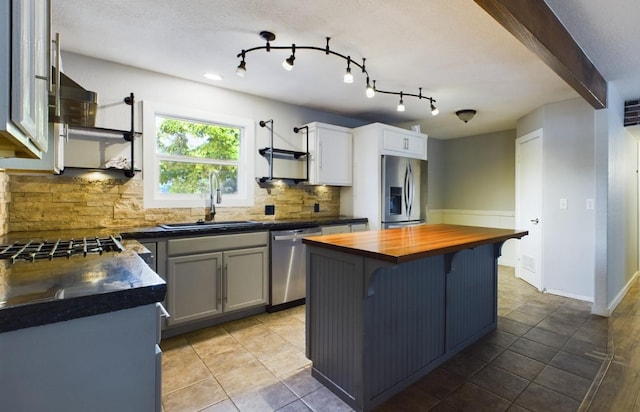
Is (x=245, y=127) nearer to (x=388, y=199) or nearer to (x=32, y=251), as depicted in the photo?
(x=388, y=199)

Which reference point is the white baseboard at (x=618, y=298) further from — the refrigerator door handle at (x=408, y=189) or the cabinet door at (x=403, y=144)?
the cabinet door at (x=403, y=144)

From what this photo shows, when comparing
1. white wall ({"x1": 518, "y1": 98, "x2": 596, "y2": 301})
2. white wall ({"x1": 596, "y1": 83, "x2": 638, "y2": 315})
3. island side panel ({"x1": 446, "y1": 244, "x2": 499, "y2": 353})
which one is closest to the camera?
island side panel ({"x1": 446, "y1": 244, "x2": 499, "y2": 353})

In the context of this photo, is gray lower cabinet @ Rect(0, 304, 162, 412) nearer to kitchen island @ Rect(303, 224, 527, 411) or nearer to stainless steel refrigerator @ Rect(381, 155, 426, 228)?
kitchen island @ Rect(303, 224, 527, 411)

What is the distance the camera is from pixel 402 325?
196 cm

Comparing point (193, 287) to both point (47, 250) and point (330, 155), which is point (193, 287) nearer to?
point (47, 250)

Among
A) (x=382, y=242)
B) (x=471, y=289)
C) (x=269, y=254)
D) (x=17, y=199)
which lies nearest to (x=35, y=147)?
(x=382, y=242)

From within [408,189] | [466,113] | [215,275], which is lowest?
[215,275]

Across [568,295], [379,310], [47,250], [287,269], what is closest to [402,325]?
[379,310]

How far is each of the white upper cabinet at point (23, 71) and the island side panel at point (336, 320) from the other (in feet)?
4.72

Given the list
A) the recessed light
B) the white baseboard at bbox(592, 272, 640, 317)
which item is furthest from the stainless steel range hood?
the white baseboard at bbox(592, 272, 640, 317)

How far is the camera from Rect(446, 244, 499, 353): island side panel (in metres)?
2.36

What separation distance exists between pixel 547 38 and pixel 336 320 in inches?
87.2

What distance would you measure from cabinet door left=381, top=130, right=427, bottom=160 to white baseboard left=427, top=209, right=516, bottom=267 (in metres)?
1.93

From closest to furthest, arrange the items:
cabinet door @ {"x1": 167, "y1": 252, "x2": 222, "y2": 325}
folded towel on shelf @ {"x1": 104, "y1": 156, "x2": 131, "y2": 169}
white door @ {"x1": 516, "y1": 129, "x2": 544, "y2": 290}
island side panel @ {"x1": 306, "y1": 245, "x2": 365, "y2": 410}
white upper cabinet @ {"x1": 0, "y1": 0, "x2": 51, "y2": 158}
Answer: white upper cabinet @ {"x1": 0, "y1": 0, "x2": 51, "y2": 158}
island side panel @ {"x1": 306, "y1": 245, "x2": 365, "y2": 410}
cabinet door @ {"x1": 167, "y1": 252, "x2": 222, "y2": 325}
folded towel on shelf @ {"x1": 104, "y1": 156, "x2": 131, "y2": 169}
white door @ {"x1": 516, "y1": 129, "x2": 544, "y2": 290}
